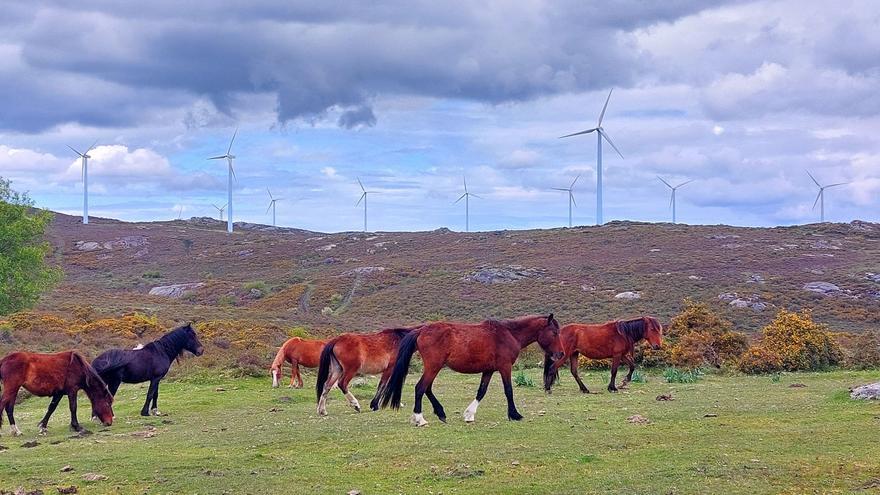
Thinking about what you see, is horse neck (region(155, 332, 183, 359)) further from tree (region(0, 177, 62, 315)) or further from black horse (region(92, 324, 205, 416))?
tree (region(0, 177, 62, 315))

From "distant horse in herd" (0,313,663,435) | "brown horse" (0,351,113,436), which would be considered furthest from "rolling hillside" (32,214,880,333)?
"brown horse" (0,351,113,436)

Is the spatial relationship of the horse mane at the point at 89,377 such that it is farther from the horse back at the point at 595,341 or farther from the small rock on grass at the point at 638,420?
the horse back at the point at 595,341

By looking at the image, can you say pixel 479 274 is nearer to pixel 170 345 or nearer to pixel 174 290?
pixel 174 290

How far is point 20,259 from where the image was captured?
44812 millimetres

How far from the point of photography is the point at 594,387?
20.5 meters

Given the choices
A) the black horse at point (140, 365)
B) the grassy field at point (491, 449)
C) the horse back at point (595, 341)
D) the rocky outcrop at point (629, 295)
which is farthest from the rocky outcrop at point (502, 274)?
the black horse at point (140, 365)

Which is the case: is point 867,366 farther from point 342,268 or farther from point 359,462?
point 342,268

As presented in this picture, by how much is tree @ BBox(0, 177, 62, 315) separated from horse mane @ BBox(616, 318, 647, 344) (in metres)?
35.3

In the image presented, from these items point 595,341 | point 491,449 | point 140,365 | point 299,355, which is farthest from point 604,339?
point 140,365

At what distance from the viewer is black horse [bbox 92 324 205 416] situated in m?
16.9

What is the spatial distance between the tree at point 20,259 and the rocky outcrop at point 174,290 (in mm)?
26739

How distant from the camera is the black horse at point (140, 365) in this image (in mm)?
16938

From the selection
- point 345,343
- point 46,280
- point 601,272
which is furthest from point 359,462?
point 601,272

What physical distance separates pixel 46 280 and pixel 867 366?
40823 mm
